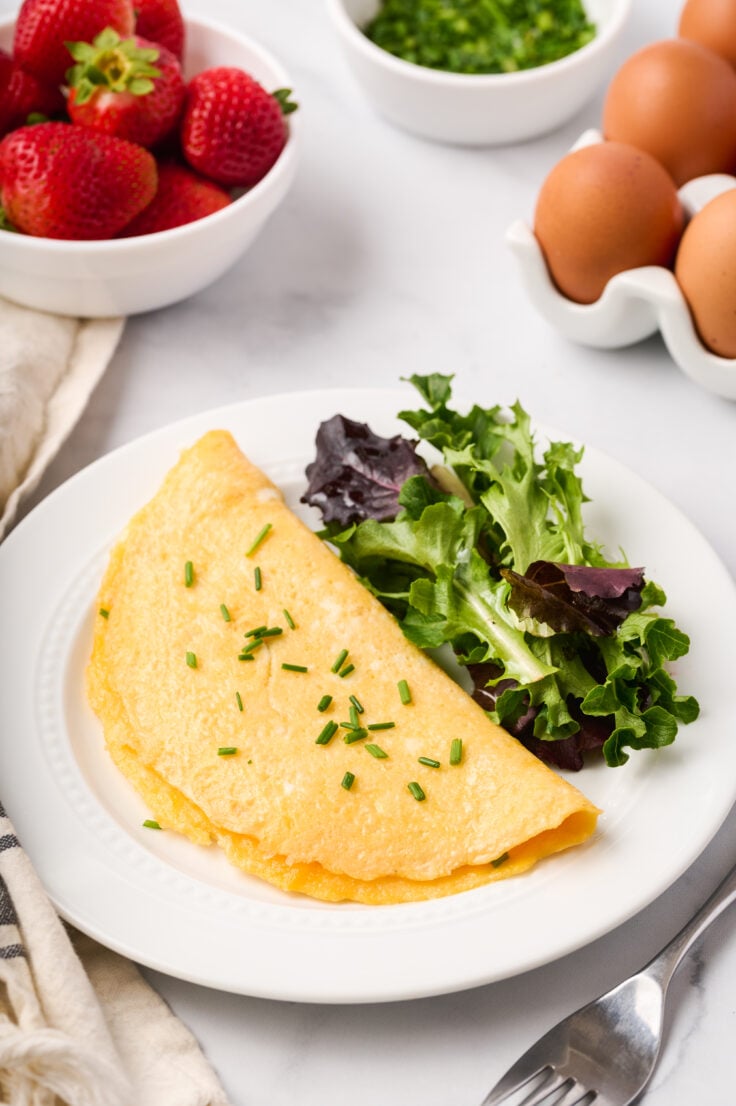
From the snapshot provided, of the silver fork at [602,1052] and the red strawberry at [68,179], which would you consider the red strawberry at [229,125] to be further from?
the silver fork at [602,1052]

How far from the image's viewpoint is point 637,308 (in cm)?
226

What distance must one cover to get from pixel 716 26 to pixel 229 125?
999mm

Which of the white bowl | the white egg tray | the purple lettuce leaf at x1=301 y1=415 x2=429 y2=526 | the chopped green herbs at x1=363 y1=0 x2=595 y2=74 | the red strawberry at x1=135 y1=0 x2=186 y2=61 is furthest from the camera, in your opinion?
the chopped green herbs at x1=363 y1=0 x2=595 y2=74

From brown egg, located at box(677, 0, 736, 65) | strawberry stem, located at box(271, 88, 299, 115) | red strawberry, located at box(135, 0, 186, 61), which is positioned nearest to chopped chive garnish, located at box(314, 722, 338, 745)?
strawberry stem, located at box(271, 88, 299, 115)

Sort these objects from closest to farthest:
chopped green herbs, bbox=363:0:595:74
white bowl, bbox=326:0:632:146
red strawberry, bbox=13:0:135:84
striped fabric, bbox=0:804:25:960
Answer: striped fabric, bbox=0:804:25:960
red strawberry, bbox=13:0:135:84
white bowl, bbox=326:0:632:146
chopped green herbs, bbox=363:0:595:74

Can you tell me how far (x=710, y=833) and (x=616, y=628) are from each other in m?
0.30

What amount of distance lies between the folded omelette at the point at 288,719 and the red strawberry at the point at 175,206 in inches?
22.2

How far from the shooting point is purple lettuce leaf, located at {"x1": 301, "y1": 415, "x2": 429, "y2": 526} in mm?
1910

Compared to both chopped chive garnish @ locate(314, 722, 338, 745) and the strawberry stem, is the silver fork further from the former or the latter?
the strawberry stem

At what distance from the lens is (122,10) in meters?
2.30

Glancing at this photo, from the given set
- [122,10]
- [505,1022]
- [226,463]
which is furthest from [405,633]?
[122,10]

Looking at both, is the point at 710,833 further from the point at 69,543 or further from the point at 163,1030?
the point at 69,543

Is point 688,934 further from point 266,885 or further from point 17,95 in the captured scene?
point 17,95

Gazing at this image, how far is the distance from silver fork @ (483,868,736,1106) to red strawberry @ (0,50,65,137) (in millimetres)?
1887
